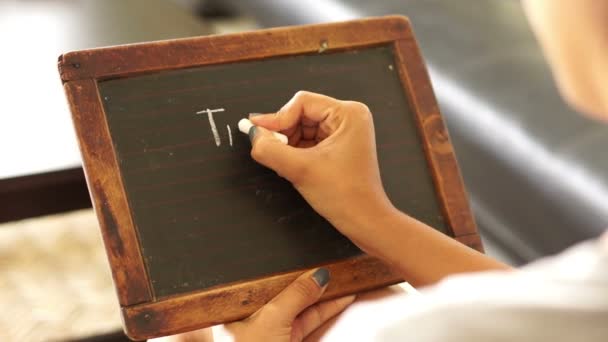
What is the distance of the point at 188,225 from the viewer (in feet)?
3.23

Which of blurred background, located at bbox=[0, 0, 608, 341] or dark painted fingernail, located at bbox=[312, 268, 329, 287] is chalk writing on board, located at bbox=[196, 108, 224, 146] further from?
blurred background, located at bbox=[0, 0, 608, 341]

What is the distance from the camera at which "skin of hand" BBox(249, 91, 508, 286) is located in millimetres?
946

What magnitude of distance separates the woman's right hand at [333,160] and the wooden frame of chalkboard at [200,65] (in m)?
0.09

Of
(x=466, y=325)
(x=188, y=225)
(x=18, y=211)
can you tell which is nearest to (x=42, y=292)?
(x=18, y=211)

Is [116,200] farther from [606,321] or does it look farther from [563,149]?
[563,149]

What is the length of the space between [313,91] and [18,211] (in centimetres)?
54

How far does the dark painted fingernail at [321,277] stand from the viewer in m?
0.97

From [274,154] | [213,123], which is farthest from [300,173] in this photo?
[213,123]

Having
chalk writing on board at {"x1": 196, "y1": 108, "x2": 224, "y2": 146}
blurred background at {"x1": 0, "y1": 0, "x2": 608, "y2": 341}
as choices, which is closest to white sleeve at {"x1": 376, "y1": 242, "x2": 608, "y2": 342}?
chalk writing on board at {"x1": 196, "y1": 108, "x2": 224, "y2": 146}

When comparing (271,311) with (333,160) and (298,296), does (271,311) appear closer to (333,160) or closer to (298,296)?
(298,296)

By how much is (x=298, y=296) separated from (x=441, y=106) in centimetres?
90

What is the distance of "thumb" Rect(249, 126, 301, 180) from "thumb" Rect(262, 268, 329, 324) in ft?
0.41

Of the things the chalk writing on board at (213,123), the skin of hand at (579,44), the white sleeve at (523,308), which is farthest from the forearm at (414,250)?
the white sleeve at (523,308)

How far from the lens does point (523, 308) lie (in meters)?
0.49
